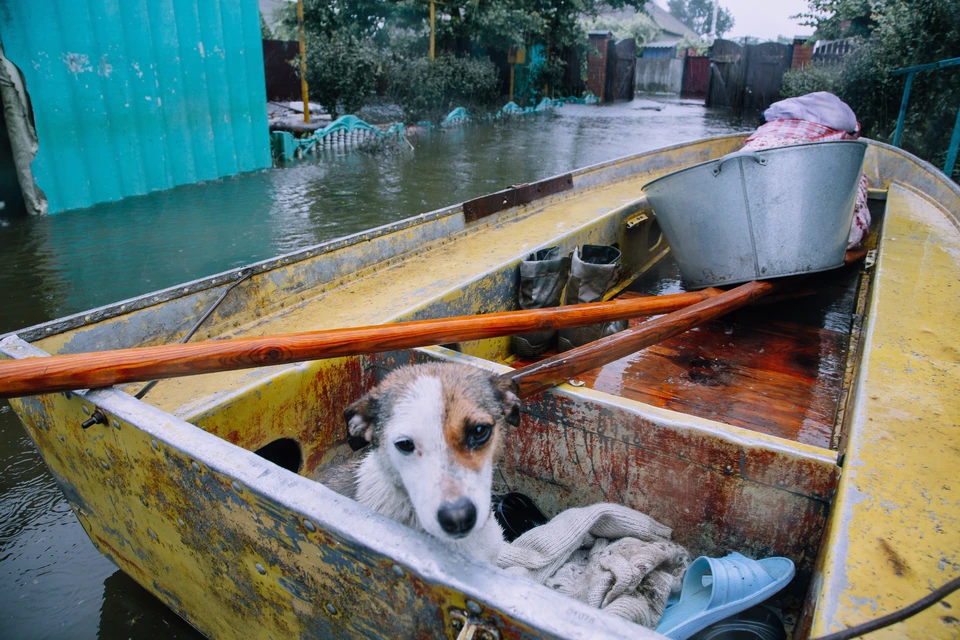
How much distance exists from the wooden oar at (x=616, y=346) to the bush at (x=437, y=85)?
517 inches

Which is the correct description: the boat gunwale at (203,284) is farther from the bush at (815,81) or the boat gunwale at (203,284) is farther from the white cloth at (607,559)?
the bush at (815,81)

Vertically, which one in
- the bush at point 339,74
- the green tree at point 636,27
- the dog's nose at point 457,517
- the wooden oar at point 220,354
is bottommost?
the dog's nose at point 457,517

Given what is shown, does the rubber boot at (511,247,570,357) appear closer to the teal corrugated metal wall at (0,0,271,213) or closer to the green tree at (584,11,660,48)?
the teal corrugated metal wall at (0,0,271,213)

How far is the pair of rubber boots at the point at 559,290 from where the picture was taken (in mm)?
3389

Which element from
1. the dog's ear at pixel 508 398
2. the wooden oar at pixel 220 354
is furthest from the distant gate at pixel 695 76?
the dog's ear at pixel 508 398

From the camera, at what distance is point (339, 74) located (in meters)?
12.9

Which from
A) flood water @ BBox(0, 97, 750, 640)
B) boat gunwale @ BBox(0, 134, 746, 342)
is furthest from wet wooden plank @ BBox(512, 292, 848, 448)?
flood water @ BBox(0, 97, 750, 640)

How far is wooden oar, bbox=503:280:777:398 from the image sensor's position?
83.9 inches

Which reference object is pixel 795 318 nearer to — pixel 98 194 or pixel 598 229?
pixel 598 229

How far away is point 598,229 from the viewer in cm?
440

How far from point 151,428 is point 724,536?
6.29 ft

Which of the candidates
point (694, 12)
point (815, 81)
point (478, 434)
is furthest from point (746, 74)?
point (694, 12)

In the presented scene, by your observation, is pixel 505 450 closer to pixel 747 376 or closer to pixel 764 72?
pixel 747 376

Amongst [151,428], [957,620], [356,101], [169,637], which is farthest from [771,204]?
[356,101]
